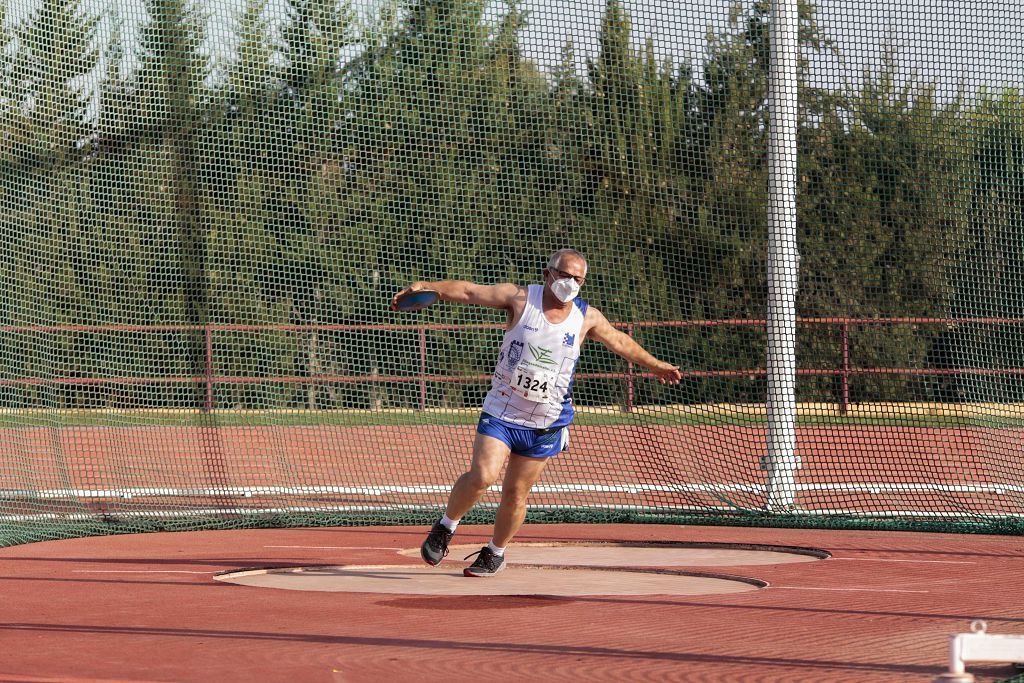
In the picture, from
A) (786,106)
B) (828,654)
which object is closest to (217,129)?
(786,106)

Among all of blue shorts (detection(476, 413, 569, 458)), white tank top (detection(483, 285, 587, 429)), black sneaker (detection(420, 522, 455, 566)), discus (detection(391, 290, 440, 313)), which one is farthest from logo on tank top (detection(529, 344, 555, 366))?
black sneaker (detection(420, 522, 455, 566))

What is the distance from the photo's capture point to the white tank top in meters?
7.93

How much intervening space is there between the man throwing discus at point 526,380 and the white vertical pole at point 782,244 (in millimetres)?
4126

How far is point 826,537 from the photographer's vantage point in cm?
1090

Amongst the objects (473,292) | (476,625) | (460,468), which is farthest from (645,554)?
(460,468)

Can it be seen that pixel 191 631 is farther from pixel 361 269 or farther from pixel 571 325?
pixel 361 269

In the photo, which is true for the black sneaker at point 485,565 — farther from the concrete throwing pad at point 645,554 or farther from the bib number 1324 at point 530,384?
the bib number 1324 at point 530,384

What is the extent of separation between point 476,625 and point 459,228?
844 centimetres

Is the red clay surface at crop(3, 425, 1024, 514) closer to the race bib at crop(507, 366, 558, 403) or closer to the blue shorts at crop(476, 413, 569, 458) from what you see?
the blue shorts at crop(476, 413, 569, 458)

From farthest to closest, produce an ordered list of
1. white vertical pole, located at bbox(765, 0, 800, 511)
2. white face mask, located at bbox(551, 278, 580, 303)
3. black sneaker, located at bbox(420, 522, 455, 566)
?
white vertical pole, located at bbox(765, 0, 800, 511) < black sneaker, located at bbox(420, 522, 455, 566) < white face mask, located at bbox(551, 278, 580, 303)

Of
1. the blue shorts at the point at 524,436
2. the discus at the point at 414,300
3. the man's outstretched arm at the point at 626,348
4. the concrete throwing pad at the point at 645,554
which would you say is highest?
the discus at the point at 414,300

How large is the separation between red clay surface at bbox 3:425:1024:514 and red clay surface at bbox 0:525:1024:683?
2.62 metres

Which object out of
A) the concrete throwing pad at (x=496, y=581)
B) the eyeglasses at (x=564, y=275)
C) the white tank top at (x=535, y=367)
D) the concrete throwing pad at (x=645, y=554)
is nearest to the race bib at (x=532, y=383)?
the white tank top at (x=535, y=367)

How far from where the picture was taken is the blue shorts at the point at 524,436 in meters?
8.00
